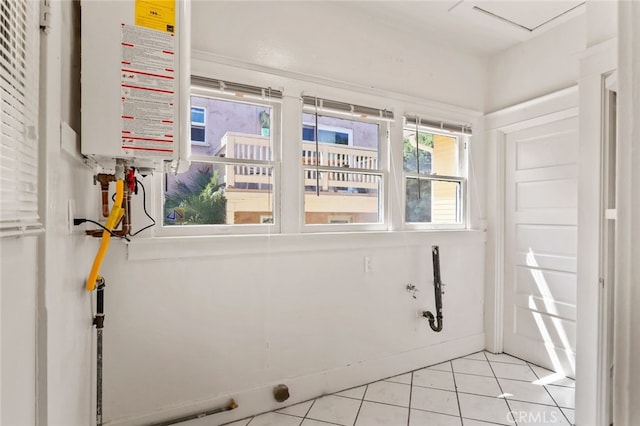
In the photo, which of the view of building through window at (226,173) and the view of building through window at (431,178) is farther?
the view of building through window at (431,178)

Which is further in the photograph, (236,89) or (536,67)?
(536,67)

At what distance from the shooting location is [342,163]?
2.58 m

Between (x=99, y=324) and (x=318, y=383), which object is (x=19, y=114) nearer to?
(x=99, y=324)

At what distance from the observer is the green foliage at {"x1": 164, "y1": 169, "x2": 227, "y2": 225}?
2.06m

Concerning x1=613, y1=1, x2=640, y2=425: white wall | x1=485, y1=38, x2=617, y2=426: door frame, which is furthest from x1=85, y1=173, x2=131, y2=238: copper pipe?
x1=485, y1=38, x2=617, y2=426: door frame

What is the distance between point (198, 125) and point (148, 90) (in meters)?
0.84

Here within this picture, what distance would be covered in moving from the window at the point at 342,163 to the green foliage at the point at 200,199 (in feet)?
1.98

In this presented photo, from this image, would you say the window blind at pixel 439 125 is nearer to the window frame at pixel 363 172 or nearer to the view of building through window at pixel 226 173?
the window frame at pixel 363 172

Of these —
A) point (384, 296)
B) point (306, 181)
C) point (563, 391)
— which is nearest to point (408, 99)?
point (306, 181)

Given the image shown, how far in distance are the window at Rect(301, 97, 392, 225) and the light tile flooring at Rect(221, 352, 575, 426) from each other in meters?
1.24

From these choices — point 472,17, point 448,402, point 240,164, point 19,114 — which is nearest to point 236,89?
point 240,164

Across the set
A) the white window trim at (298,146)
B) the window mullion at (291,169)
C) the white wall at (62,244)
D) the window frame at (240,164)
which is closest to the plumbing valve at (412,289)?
the white window trim at (298,146)

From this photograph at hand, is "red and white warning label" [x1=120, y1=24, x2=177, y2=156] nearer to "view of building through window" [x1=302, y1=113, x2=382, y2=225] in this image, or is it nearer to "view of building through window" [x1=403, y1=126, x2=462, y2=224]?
"view of building through window" [x1=302, y1=113, x2=382, y2=225]

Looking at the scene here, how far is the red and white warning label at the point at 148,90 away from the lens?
4.16 ft
